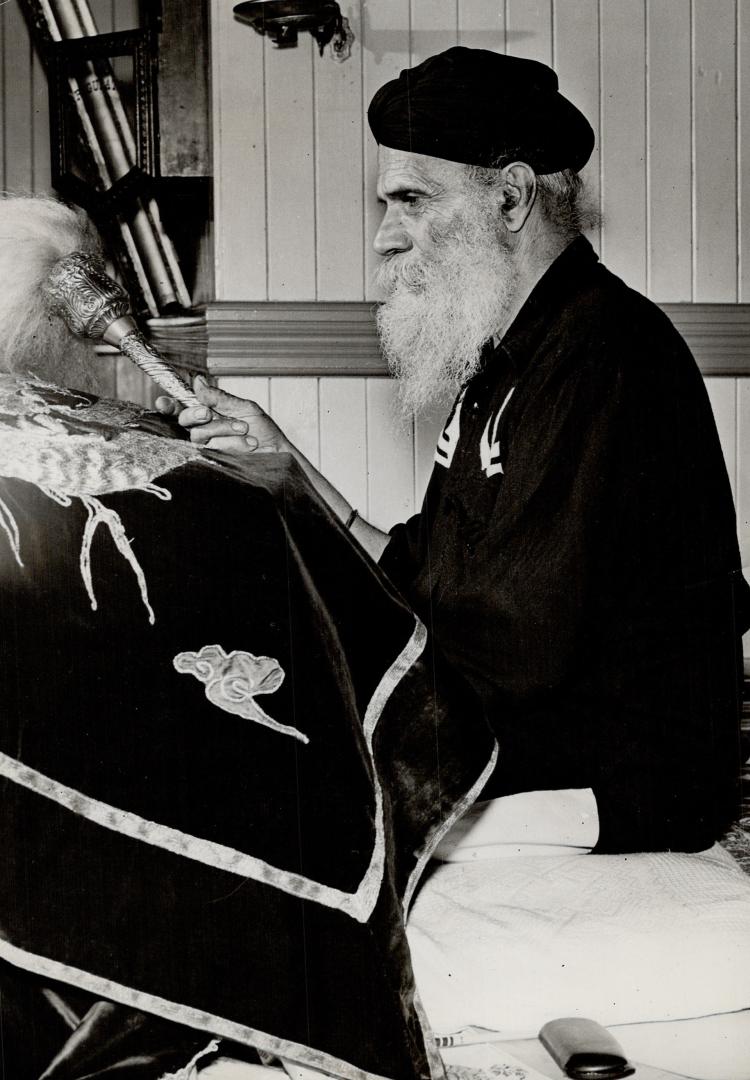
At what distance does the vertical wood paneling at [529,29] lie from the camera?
2.24 metres

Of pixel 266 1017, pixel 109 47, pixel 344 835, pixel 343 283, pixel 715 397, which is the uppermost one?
pixel 109 47

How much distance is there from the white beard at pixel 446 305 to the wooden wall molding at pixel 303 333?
563 mm

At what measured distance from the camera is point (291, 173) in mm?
2248

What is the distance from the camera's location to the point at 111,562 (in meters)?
0.97

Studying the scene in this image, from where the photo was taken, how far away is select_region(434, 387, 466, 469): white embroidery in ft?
5.50

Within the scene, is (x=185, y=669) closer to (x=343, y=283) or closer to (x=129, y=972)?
(x=129, y=972)

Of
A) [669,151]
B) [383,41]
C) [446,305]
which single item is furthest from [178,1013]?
[669,151]

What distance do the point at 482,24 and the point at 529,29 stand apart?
0.27 ft

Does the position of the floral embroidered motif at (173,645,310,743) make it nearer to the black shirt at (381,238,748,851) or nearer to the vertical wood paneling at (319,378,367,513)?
the black shirt at (381,238,748,851)

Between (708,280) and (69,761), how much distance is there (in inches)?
69.7

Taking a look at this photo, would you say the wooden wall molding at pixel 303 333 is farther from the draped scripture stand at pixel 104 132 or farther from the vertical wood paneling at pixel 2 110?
the vertical wood paneling at pixel 2 110

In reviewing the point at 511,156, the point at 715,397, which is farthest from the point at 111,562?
the point at 715,397

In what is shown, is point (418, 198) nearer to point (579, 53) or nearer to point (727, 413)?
point (579, 53)

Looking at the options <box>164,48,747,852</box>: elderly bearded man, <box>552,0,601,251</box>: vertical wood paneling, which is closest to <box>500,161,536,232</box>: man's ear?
<box>164,48,747,852</box>: elderly bearded man
